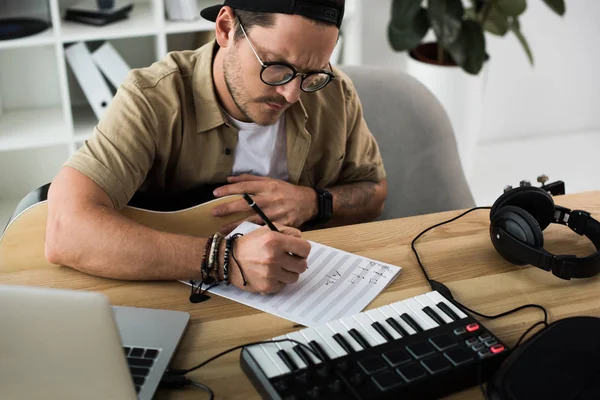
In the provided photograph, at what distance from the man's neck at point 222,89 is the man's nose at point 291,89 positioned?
0.17 meters

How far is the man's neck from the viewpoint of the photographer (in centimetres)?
163

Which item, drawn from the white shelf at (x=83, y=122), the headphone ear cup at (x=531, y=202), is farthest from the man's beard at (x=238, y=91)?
the white shelf at (x=83, y=122)

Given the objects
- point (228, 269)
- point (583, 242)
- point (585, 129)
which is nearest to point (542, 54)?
point (585, 129)

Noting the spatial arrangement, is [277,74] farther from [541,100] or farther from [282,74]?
[541,100]

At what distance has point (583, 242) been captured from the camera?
1.42 metres

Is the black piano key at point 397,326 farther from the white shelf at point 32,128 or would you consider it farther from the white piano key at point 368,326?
the white shelf at point 32,128

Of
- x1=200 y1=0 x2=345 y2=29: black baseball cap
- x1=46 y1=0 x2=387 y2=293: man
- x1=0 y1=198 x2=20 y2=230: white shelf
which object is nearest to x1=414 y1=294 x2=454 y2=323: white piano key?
x1=46 y1=0 x2=387 y2=293: man

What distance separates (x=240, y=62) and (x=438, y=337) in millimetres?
745

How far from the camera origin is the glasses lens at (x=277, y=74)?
1.48 m

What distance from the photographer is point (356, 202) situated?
5.96 ft

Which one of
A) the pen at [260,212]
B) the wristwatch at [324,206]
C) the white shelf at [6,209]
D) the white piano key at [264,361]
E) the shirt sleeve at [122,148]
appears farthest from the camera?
the white shelf at [6,209]

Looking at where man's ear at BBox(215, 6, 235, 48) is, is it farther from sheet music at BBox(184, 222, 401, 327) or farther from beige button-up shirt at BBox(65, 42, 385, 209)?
sheet music at BBox(184, 222, 401, 327)

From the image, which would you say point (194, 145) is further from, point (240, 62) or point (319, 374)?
point (319, 374)

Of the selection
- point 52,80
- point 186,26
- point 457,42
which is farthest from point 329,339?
point 52,80
